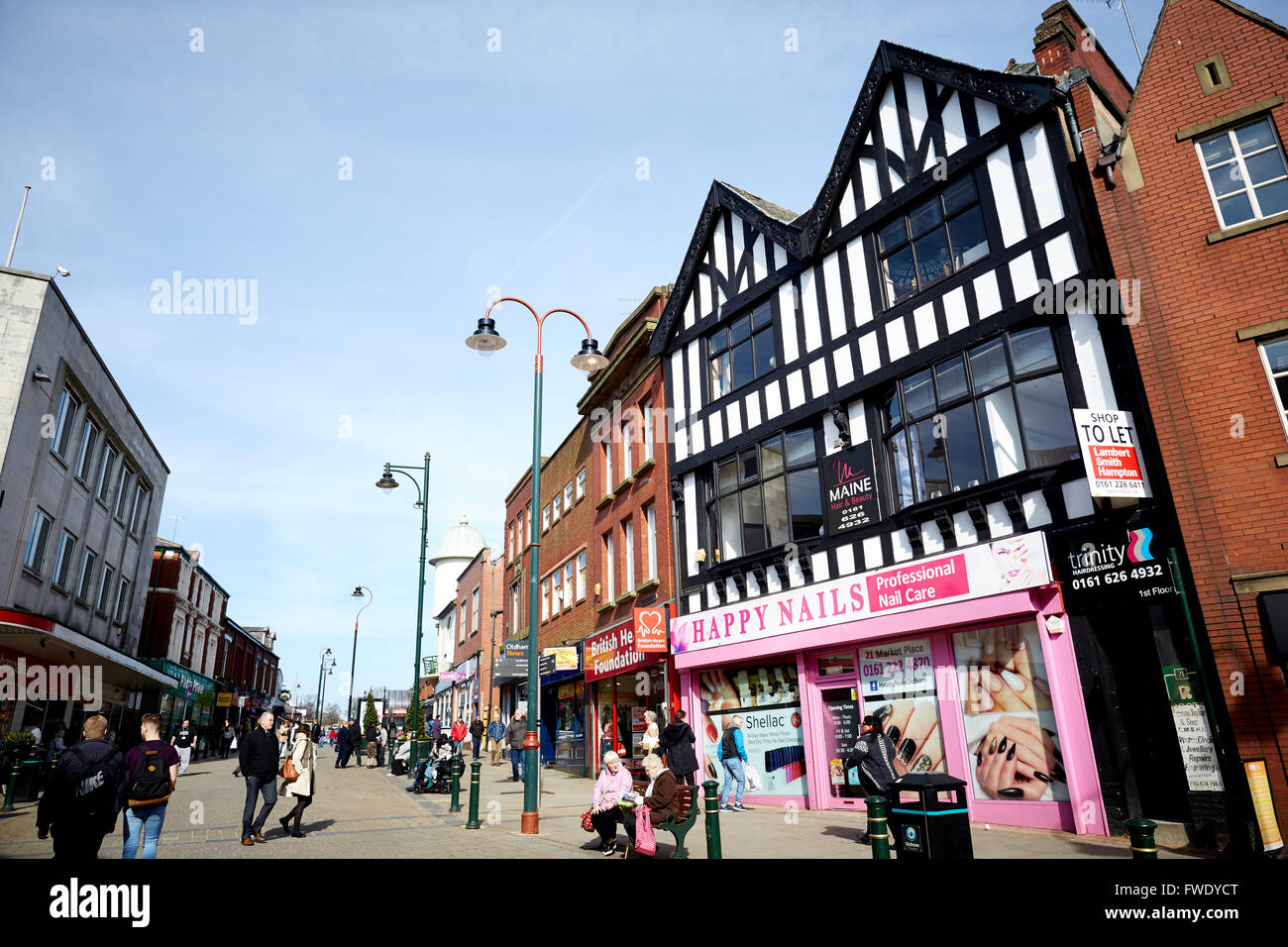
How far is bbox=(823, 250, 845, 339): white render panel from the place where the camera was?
599 inches

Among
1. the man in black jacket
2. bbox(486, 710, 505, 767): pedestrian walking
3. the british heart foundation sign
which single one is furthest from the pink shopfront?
bbox(486, 710, 505, 767): pedestrian walking

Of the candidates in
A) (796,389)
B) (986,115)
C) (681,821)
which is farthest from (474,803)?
(986,115)

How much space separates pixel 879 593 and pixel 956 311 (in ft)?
16.1

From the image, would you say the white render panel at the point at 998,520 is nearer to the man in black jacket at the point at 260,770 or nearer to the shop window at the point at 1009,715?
the shop window at the point at 1009,715

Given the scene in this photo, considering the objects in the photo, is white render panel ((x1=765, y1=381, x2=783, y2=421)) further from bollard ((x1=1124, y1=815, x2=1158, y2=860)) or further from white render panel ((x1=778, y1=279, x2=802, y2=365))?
bollard ((x1=1124, y1=815, x2=1158, y2=860))

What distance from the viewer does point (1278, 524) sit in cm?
→ 910

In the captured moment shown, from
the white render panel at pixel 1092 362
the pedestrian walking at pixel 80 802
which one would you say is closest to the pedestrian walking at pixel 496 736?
the pedestrian walking at pixel 80 802

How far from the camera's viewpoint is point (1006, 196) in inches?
487

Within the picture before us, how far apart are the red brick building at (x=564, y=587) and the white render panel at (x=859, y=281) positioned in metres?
11.3

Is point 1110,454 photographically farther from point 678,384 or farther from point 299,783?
point 299,783

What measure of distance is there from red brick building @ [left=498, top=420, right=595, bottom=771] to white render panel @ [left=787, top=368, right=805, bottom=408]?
9.20 m

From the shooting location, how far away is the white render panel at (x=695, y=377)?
1903 cm
